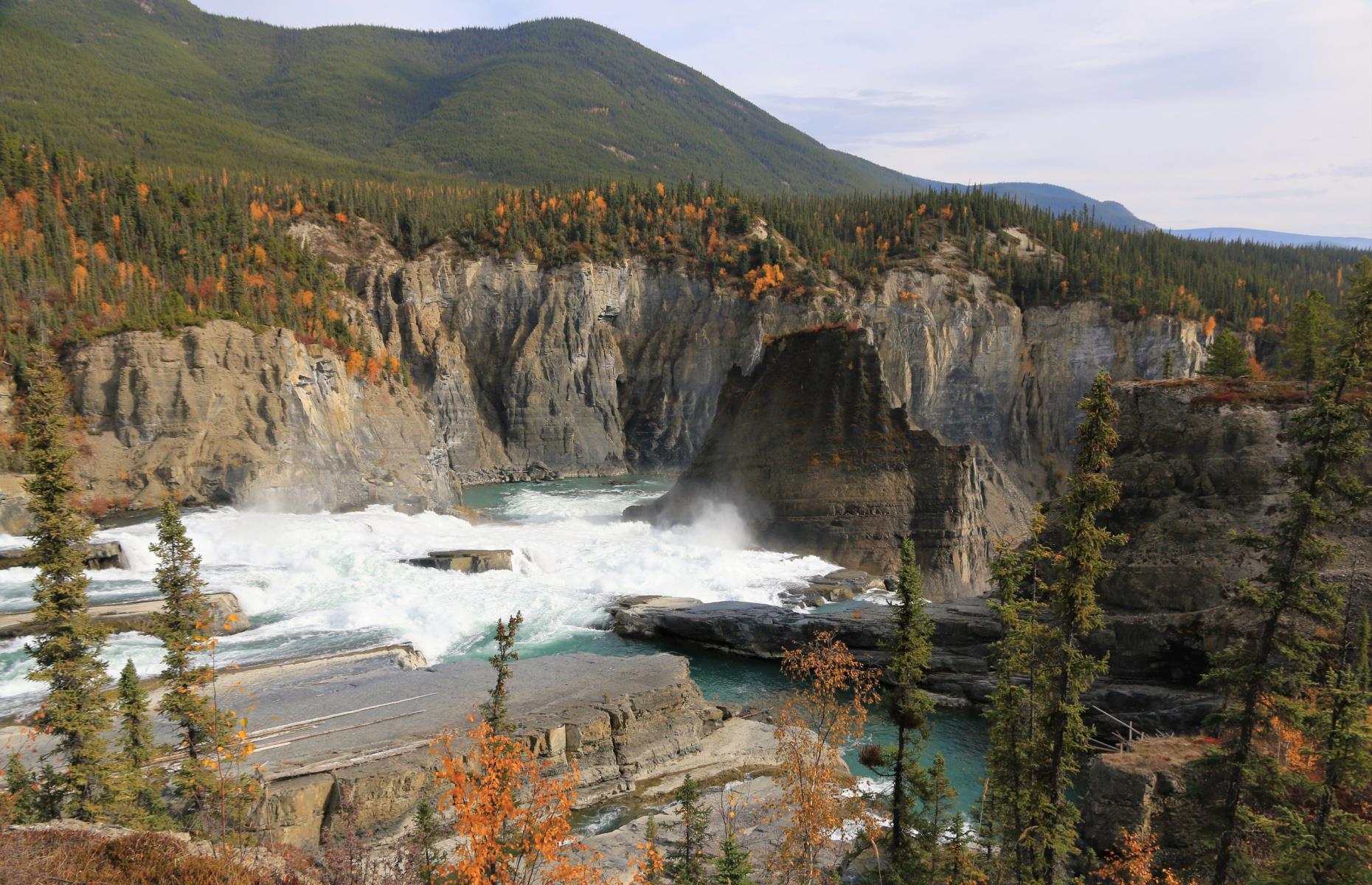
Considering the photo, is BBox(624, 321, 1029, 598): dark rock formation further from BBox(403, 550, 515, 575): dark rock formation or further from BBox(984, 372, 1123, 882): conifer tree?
BBox(984, 372, 1123, 882): conifer tree

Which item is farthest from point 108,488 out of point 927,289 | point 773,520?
point 927,289

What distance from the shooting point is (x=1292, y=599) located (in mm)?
14328

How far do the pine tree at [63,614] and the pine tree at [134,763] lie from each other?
15.1 inches

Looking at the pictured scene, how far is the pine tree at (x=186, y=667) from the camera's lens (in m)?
14.8

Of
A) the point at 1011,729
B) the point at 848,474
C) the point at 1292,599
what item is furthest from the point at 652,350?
the point at 1292,599

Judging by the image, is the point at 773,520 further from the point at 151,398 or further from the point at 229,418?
the point at 151,398

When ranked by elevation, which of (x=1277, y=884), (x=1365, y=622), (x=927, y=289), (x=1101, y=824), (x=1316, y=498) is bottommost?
(x=1101, y=824)

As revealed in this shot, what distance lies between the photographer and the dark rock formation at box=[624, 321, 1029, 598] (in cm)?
4212

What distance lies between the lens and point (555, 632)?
3441cm

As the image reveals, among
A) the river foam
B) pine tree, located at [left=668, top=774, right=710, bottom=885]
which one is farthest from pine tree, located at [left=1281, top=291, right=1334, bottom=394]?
pine tree, located at [left=668, top=774, right=710, bottom=885]

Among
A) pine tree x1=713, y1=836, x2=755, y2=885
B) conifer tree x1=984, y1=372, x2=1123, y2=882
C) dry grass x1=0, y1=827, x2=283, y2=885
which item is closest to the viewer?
dry grass x1=0, y1=827, x2=283, y2=885

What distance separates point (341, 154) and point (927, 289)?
483ft

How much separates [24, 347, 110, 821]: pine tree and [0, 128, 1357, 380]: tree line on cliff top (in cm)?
4156

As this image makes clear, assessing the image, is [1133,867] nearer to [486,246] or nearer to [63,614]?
[63,614]
